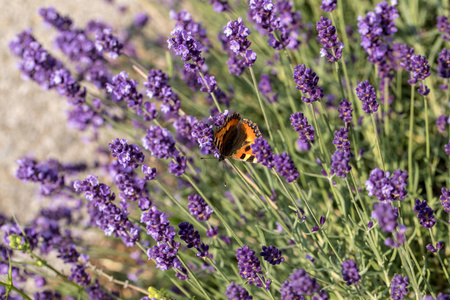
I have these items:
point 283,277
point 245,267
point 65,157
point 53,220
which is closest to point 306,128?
point 245,267

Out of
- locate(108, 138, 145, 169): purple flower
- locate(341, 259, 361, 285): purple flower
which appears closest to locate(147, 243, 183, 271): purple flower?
locate(108, 138, 145, 169): purple flower

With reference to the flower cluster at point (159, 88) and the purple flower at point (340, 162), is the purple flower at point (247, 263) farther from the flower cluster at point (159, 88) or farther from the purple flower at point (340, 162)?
the flower cluster at point (159, 88)

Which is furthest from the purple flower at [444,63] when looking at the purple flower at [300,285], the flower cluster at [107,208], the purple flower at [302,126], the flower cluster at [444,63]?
the flower cluster at [107,208]

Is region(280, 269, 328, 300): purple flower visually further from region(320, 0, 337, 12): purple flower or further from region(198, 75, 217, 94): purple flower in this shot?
region(320, 0, 337, 12): purple flower

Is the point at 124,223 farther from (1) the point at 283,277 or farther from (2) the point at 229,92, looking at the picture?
(2) the point at 229,92

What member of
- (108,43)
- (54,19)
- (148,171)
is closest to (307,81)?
(148,171)

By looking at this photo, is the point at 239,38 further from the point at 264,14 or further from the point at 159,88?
the point at 159,88
